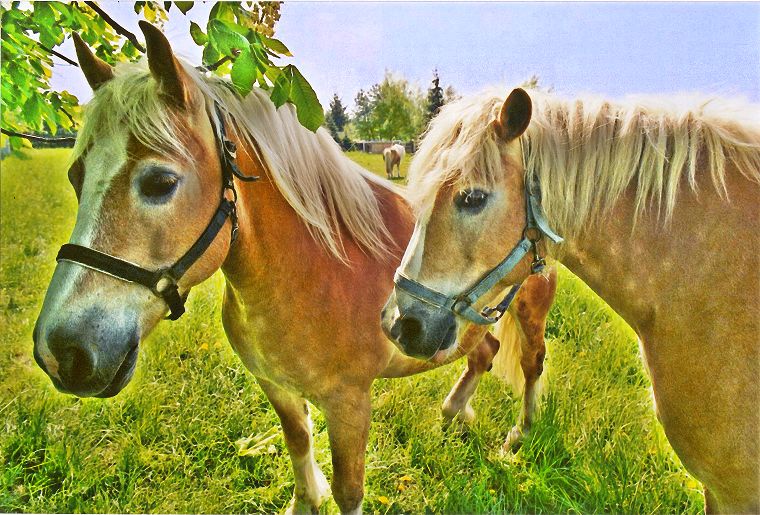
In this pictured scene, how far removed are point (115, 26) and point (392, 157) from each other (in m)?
1.08

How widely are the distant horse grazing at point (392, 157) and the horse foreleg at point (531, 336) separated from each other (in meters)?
0.75

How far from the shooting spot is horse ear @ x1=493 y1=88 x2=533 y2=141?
Answer: 3.62ft

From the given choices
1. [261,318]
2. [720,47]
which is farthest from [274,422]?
[720,47]

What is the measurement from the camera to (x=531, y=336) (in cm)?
225

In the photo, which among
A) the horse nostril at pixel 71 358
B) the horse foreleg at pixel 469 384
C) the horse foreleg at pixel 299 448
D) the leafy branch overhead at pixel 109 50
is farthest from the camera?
the horse foreleg at pixel 469 384

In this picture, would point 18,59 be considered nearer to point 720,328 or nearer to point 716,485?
point 720,328

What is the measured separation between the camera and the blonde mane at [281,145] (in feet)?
3.65

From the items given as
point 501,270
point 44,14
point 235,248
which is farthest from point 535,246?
point 44,14

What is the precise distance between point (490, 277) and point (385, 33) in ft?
4.08

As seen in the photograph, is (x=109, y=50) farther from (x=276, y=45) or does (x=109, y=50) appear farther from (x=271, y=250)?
(x=271, y=250)

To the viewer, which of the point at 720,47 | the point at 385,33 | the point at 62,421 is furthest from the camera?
the point at 62,421

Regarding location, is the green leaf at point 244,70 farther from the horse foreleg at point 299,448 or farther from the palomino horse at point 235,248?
the horse foreleg at point 299,448

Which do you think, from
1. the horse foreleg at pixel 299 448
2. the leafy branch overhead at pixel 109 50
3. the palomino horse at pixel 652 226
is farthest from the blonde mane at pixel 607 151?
the horse foreleg at pixel 299 448

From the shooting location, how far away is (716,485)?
121 cm
